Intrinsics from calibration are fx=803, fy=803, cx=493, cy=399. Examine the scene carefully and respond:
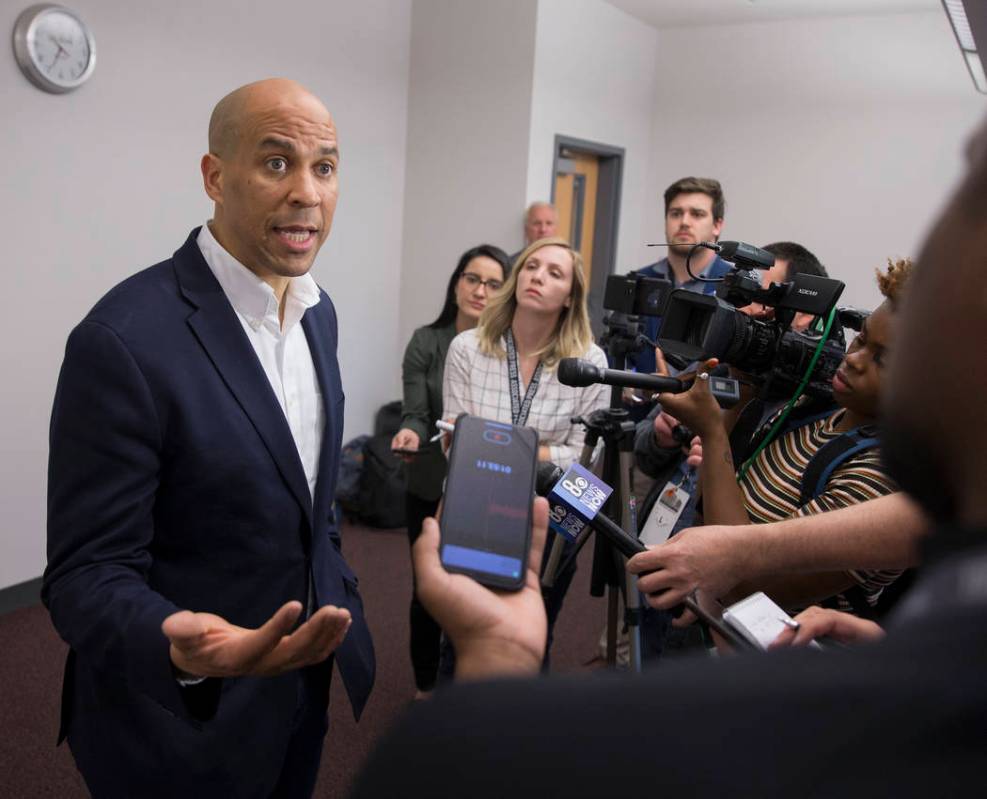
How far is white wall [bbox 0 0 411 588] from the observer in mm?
2863

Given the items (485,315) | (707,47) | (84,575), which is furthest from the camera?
(707,47)

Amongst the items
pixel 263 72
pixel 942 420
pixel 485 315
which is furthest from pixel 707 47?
pixel 942 420

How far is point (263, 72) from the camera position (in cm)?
377

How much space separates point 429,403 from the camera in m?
2.96

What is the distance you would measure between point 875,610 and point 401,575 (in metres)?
2.63

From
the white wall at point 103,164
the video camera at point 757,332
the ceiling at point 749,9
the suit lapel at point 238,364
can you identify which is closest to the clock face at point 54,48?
the white wall at point 103,164

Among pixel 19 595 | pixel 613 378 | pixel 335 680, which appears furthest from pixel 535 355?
pixel 19 595

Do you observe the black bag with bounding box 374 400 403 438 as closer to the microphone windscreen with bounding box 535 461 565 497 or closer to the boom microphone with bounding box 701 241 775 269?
the boom microphone with bounding box 701 241 775 269

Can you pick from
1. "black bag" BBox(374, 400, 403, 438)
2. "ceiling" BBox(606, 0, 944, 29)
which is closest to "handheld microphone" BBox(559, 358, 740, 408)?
"black bag" BBox(374, 400, 403, 438)

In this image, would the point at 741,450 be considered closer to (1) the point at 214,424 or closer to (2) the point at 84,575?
(1) the point at 214,424

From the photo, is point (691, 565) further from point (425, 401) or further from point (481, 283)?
point (481, 283)

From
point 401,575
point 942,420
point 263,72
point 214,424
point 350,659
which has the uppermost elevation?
point 263,72

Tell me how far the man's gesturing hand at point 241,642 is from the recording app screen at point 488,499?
0.23 meters

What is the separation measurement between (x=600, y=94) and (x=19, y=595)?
4.40 m
